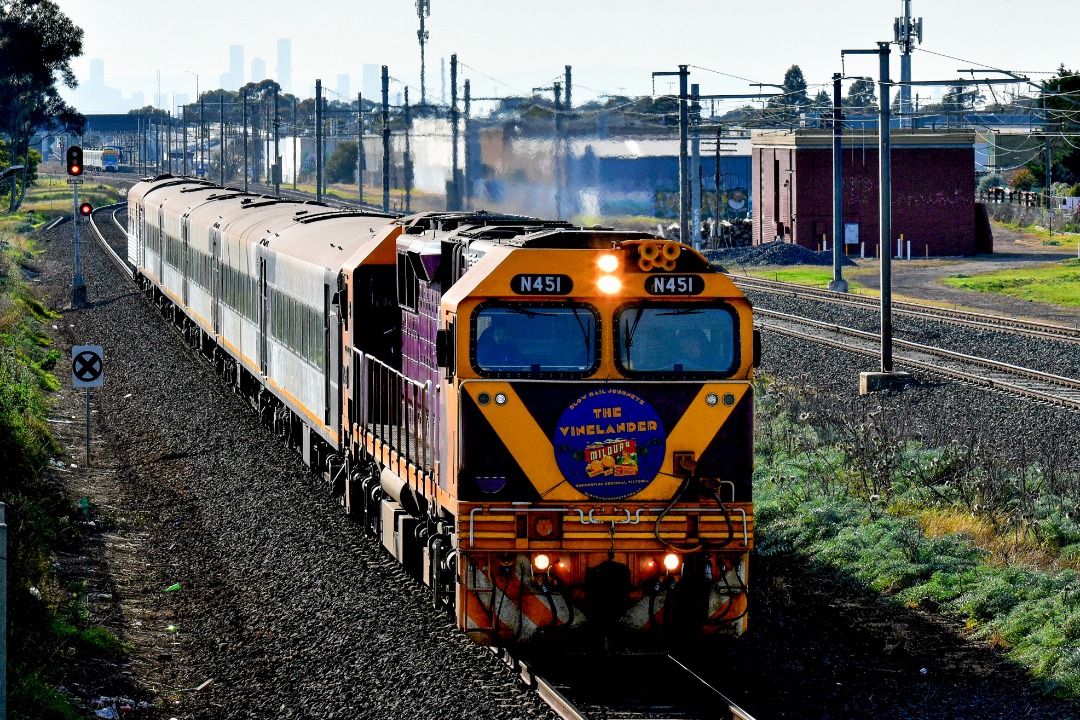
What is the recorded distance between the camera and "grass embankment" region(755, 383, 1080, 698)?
12.4m

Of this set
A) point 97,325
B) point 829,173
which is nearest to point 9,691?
point 97,325

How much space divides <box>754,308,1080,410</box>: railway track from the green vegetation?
1083cm

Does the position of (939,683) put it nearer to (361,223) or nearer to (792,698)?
(792,698)

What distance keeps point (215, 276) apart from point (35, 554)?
1482 cm

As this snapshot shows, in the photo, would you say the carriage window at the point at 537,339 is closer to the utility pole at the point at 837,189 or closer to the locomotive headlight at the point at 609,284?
the locomotive headlight at the point at 609,284

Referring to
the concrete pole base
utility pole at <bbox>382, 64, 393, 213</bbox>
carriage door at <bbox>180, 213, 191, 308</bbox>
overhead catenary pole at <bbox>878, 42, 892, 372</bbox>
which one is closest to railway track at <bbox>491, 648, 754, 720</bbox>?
the concrete pole base

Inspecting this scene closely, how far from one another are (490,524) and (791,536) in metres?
5.55

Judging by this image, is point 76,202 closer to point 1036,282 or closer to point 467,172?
point 467,172

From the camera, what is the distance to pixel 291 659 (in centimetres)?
1273

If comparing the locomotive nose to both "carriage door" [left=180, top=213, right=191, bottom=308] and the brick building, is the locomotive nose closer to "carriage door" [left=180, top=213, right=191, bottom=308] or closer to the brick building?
"carriage door" [left=180, top=213, right=191, bottom=308]

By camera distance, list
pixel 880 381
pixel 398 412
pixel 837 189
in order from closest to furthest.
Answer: pixel 398 412 → pixel 880 381 → pixel 837 189

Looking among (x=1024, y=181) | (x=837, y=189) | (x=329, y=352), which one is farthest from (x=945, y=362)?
(x=1024, y=181)

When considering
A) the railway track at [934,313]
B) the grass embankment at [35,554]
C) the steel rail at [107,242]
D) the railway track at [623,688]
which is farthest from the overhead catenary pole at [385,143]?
the railway track at [623,688]

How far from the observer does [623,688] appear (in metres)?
11.4
